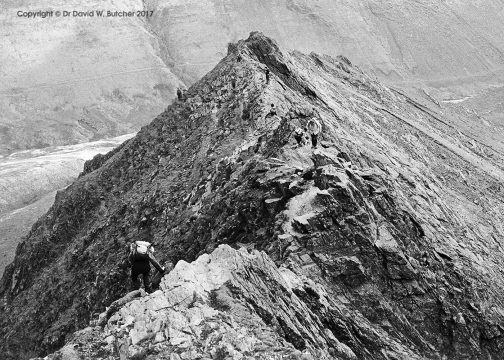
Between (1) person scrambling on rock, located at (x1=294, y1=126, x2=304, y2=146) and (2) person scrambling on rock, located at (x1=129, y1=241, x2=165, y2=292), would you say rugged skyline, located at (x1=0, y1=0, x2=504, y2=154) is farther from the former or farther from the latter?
(2) person scrambling on rock, located at (x1=129, y1=241, x2=165, y2=292)

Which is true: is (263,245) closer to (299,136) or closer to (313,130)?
(299,136)

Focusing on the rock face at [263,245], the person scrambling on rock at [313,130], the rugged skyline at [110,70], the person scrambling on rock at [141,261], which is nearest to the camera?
the rock face at [263,245]

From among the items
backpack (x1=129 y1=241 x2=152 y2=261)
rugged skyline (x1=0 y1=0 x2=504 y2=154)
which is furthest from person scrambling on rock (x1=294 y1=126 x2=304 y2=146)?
rugged skyline (x1=0 y1=0 x2=504 y2=154)

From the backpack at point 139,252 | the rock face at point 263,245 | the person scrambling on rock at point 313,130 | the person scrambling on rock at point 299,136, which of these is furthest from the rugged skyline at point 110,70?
the backpack at point 139,252

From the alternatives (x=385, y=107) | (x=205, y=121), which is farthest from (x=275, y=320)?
(x=385, y=107)

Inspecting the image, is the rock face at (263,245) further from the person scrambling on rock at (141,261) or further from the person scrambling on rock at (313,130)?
the person scrambling on rock at (141,261)

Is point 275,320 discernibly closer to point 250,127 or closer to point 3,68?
point 250,127

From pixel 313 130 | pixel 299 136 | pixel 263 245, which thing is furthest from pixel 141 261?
pixel 313 130

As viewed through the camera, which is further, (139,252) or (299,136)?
(299,136)
